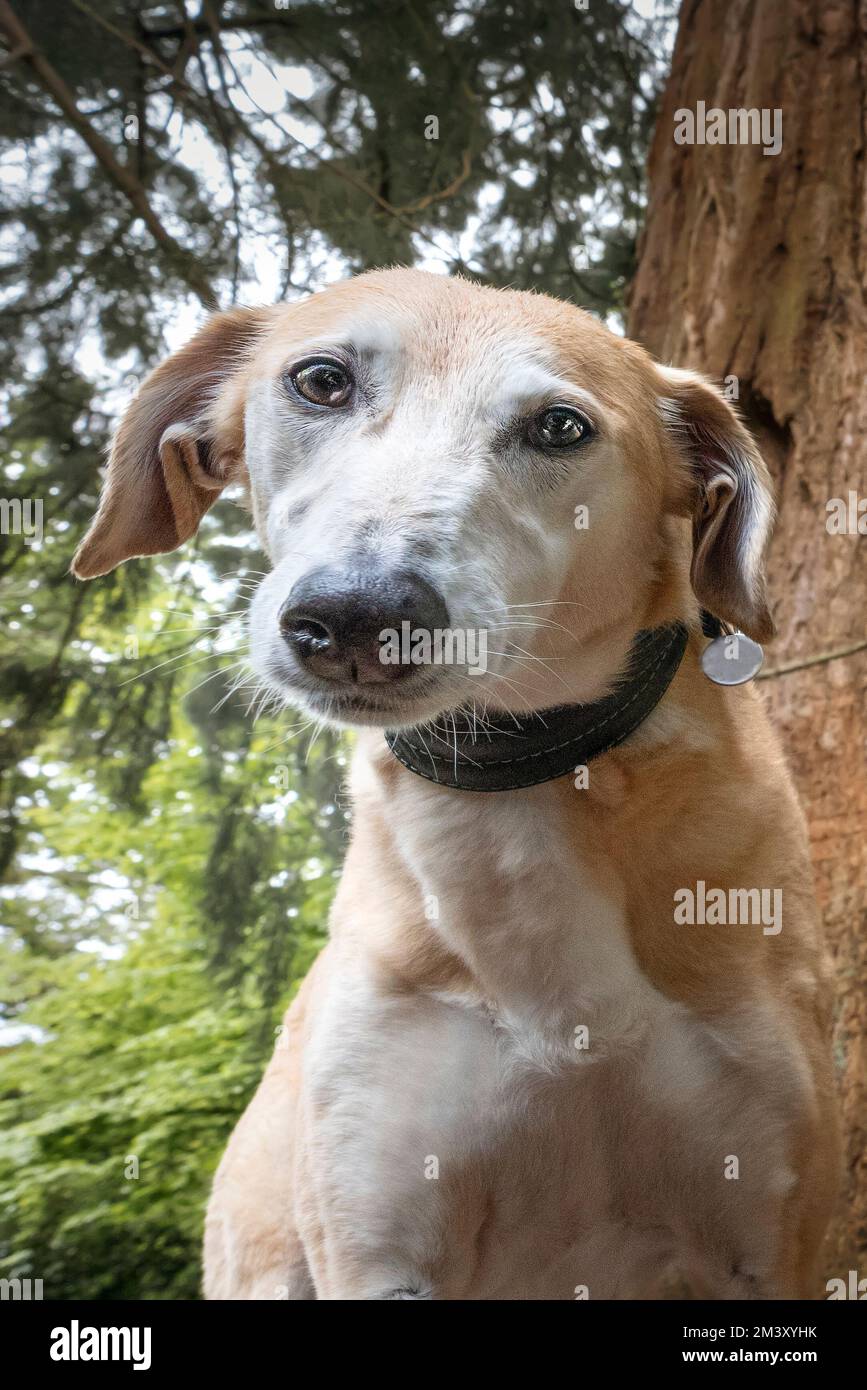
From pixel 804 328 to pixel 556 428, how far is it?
5.47 feet

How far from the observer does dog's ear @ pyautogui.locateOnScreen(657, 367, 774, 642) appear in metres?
1.92

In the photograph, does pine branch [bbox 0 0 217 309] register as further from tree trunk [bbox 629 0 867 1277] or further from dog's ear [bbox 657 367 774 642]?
dog's ear [bbox 657 367 774 642]

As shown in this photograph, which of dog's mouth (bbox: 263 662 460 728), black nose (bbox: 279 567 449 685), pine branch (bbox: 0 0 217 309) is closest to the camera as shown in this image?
black nose (bbox: 279 567 449 685)

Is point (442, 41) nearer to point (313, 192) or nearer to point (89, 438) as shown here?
point (313, 192)

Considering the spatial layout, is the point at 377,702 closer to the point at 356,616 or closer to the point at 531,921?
the point at 356,616

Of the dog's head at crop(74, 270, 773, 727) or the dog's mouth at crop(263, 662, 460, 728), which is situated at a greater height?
the dog's head at crop(74, 270, 773, 727)

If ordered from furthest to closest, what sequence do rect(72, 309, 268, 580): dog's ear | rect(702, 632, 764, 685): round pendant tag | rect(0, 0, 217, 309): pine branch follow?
1. rect(0, 0, 217, 309): pine branch
2. rect(72, 309, 268, 580): dog's ear
3. rect(702, 632, 764, 685): round pendant tag

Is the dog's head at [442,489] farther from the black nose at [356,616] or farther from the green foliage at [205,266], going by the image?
the green foliage at [205,266]

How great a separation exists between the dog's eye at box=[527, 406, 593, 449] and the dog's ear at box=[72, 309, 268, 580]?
594 millimetres

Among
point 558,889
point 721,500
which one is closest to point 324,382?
point 721,500

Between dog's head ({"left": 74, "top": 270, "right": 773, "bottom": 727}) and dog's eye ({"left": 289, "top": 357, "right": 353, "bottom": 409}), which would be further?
dog's eye ({"left": 289, "top": 357, "right": 353, "bottom": 409})

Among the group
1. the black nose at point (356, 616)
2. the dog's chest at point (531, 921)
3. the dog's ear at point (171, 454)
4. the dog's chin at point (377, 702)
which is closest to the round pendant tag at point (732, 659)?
the dog's chest at point (531, 921)

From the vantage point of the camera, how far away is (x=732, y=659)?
191cm

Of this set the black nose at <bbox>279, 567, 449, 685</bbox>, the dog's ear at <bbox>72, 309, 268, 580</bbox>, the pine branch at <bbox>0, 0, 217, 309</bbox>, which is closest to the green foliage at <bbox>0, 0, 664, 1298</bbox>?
the pine branch at <bbox>0, 0, 217, 309</bbox>
